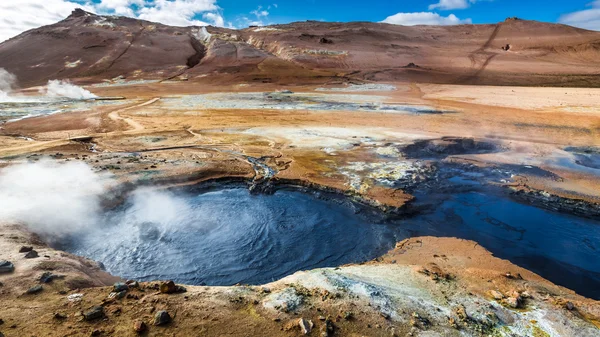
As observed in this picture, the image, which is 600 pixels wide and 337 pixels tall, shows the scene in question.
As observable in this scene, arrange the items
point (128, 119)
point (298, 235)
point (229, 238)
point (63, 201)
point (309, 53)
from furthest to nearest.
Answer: point (309, 53) < point (128, 119) < point (63, 201) < point (298, 235) < point (229, 238)

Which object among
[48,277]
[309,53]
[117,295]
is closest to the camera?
[117,295]

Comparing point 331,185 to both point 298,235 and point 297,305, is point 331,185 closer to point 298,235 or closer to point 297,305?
point 298,235

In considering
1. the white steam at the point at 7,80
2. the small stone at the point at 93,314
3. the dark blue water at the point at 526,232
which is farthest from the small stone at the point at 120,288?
the white steam at the point at 7,80

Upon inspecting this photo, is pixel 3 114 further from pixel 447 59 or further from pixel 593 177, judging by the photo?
pixel 447 59

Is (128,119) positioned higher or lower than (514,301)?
higher

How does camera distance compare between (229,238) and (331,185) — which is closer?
(229,238)

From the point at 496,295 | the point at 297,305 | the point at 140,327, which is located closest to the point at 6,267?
the point at 140,327

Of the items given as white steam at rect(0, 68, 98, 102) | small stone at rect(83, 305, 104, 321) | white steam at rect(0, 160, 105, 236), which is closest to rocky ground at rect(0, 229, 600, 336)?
small stone at rect(83, 305, 104, 321)
